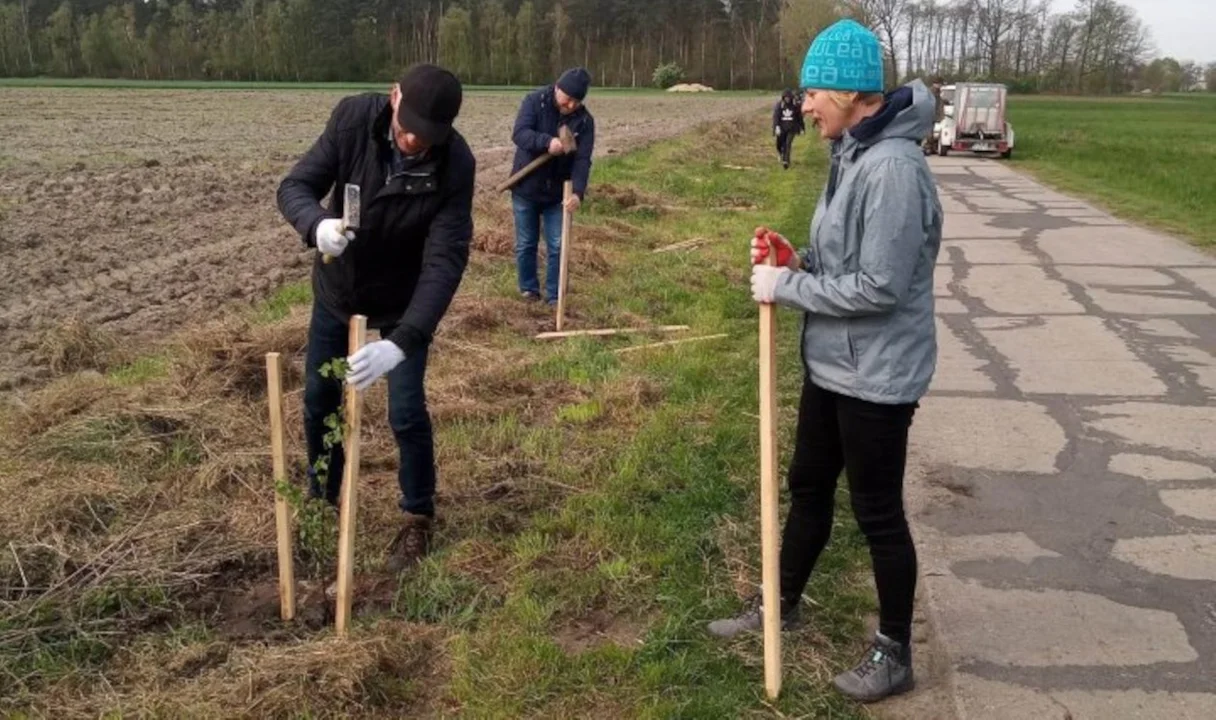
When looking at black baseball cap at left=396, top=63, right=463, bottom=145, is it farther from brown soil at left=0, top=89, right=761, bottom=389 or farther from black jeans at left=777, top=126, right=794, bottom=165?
black jeans at left=777, top=126, right=794, bottom=165

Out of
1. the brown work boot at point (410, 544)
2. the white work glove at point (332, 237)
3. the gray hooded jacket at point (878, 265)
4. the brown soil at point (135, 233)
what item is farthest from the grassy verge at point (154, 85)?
the gray hooded jacket at point (878, 265)

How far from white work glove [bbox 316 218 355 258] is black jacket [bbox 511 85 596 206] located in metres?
4.57

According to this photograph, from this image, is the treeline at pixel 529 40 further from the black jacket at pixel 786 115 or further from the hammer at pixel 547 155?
the hammer at pixel 547 155

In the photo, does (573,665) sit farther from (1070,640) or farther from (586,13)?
(586,13)

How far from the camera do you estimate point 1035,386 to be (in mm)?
6582

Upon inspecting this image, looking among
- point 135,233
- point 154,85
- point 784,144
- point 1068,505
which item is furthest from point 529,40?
point 1068,505

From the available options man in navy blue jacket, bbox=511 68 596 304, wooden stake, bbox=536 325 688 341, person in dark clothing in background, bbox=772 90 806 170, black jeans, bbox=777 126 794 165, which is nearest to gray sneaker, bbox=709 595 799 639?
wooden stake, bbox=536 325 688 341

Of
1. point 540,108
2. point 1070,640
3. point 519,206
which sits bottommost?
point 1070,640

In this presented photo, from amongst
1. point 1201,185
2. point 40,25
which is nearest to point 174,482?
point 1201,185

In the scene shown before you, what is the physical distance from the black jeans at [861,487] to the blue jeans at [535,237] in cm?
493

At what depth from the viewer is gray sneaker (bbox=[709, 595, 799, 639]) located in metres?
3.53

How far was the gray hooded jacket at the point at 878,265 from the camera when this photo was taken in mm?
2834

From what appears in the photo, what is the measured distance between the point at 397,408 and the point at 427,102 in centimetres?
116

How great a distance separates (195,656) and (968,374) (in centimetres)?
517
